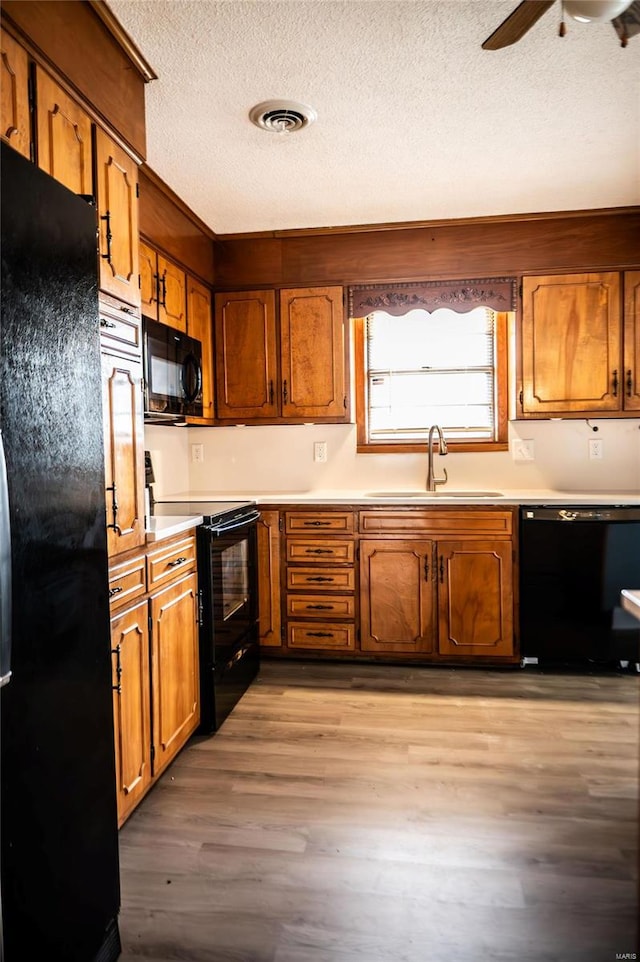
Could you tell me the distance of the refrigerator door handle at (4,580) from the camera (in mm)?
969

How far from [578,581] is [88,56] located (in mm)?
3096

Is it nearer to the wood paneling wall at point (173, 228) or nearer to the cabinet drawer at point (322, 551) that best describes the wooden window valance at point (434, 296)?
the wood paneling wall at point (173, 228)

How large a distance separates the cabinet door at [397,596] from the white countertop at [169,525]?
121cm

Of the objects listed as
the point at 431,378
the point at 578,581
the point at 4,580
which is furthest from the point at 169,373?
the point at 578,581

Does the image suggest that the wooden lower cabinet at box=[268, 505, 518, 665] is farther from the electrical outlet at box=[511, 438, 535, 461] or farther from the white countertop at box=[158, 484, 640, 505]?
the electrical outlet at box=[511, 438, 535, 461]

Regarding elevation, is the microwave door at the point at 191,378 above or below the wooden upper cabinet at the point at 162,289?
below

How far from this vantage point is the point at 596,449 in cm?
373

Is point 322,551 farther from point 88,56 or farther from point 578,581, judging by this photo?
point 88,56

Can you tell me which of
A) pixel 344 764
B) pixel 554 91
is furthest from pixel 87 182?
pixel 344 764

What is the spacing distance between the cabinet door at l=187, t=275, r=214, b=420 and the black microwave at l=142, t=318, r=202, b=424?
283 mm

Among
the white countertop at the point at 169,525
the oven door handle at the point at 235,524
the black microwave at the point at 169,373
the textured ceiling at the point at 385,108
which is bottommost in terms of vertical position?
the oven door handle at the point at 235,524

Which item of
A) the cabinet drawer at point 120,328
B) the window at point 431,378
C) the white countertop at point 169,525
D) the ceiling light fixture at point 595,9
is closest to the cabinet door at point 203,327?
the window at point 431,378

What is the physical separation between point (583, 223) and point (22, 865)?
12.5 ft

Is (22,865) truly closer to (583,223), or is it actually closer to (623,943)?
(623,943)
